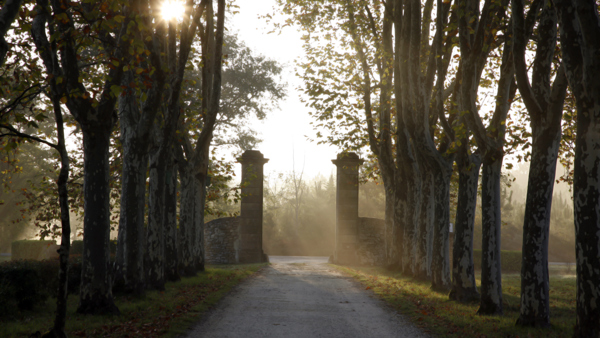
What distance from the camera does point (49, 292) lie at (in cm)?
1007

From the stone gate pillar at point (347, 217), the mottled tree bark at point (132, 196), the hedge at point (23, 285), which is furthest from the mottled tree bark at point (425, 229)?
the hedge at point (23, 285)

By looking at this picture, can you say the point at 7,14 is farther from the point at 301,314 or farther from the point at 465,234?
the point at 465,234

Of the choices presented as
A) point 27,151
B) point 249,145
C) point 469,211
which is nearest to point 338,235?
point 249,145

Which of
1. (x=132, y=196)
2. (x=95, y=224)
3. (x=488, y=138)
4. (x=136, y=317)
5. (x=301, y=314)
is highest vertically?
(x=488, y=138)

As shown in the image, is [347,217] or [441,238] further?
[347,217]

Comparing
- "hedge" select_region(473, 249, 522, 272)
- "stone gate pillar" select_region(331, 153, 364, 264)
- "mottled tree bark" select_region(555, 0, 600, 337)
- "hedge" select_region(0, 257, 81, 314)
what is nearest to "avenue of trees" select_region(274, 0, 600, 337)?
"mottled tree bark" select_region(555, 0, 600, 337)

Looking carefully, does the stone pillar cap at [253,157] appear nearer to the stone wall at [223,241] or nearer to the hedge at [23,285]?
the stone wall at [223,241]

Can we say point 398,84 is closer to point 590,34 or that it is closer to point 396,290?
point 396,290

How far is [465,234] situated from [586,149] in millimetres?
4722

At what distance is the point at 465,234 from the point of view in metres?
10.7

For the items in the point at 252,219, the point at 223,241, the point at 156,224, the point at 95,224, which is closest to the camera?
the point at 95,224

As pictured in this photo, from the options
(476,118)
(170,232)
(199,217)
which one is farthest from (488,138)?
(199,217)

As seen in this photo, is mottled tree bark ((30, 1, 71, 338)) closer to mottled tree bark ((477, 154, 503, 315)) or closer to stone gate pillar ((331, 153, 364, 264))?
mottled tree bark ((477, 154, 503, 315))

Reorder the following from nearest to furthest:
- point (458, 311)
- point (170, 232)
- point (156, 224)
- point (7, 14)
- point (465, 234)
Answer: point (7, 14) < point (458, 311) < point (465, 234) < point (156, 224) < point (170, 232)
